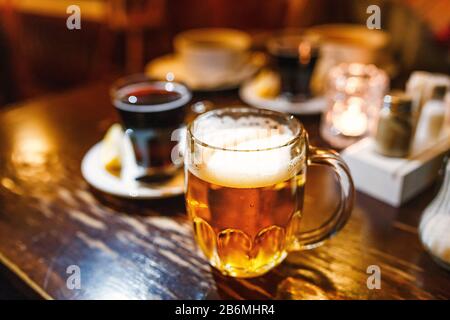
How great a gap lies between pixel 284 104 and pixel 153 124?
1.50 feet

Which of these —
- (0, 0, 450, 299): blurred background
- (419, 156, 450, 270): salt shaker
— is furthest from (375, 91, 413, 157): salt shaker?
(0, 0, 450, 299): blurred background

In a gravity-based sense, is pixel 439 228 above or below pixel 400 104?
below

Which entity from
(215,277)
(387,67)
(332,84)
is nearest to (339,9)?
(387,67)

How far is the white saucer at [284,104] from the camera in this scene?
4.17 ft

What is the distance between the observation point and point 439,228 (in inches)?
29.3

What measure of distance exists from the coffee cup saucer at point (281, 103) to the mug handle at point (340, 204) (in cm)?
54

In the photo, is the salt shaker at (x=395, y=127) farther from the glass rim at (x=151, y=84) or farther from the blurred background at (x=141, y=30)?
the blurred background at (x=141, y=30)

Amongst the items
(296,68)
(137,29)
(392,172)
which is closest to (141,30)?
(137,29)

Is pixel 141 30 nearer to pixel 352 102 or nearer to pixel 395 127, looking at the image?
pixel 352 102

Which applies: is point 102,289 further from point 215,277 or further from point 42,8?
point 42,8

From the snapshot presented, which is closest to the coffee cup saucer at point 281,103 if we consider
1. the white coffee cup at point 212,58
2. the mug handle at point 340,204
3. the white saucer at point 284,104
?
the white saucer at point 284,104

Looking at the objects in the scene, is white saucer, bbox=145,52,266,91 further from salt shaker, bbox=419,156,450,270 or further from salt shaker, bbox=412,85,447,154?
salt shaker, bbox=419,156,450,270

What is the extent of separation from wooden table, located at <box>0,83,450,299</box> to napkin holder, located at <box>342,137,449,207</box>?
0.02 m

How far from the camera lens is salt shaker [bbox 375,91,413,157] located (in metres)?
0.91
